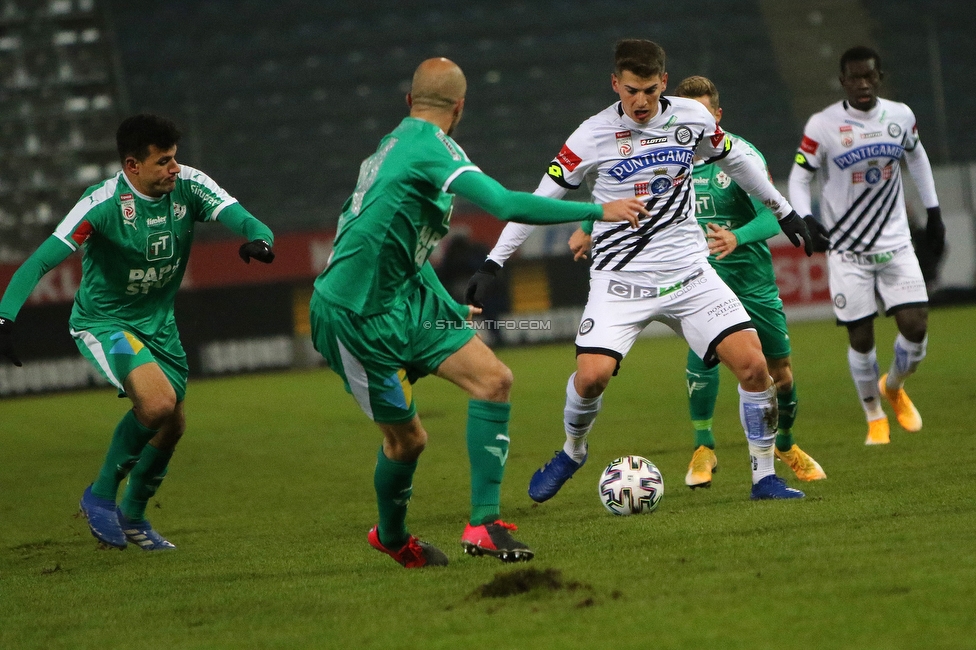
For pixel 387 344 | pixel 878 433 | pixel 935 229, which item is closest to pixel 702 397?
pixel 878 433

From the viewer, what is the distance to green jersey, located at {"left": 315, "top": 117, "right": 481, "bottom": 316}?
14.6 feet

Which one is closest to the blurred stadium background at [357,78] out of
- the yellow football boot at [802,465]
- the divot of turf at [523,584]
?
the yellow football boot at [802,465]

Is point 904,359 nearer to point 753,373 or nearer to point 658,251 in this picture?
point 753,373

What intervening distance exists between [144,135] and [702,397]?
3362 mm

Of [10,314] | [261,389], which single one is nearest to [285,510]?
[10,314]

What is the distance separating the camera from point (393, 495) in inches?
188

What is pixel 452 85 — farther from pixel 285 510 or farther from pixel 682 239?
pixel 285 510

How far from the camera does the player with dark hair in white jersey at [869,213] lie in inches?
314

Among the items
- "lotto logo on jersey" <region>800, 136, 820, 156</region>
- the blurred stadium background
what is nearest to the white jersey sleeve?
"lotto logo on jersey" <region>800, 136, 820, 156</region>

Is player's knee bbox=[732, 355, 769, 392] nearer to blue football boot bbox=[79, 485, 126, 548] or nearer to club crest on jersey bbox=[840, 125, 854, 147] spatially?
club crest on jersey bbox=[840, 125, 854, 147]

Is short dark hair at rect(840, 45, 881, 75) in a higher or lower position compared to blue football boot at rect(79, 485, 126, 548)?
higher

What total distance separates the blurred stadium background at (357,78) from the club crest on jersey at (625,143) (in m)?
15.2

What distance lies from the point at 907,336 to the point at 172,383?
4.78 meters

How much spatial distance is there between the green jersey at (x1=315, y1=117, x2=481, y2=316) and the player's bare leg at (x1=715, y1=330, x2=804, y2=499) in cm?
189
